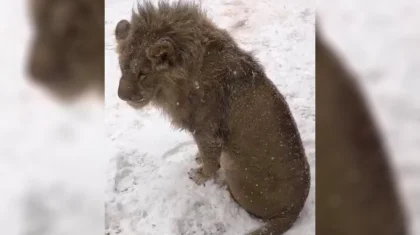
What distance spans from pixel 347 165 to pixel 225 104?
0.34 metres

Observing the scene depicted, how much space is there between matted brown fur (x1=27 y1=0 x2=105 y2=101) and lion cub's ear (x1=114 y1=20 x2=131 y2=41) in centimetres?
4

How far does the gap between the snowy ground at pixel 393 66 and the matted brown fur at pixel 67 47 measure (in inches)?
23.9

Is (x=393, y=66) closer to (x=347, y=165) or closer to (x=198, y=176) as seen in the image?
(x=347, y=165)

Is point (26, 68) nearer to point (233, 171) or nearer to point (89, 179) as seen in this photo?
point (89, 179)

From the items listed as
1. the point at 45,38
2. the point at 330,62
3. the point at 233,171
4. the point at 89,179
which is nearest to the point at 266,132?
the point at 233,171

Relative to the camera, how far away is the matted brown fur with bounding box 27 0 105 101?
109cm

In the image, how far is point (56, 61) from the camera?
1105 millimetres

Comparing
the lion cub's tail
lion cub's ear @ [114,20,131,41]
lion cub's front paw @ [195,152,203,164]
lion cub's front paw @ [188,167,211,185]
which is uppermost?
lion cub's ear @ [114,20,131,41]

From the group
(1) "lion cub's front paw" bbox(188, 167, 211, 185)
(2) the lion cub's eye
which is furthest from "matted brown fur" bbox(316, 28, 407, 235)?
(2) the lion cub's eye

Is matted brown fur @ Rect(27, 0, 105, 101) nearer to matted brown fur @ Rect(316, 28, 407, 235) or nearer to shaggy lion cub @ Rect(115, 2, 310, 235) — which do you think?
shaggy lion cub @ Rect(115, 2, 310, 235)

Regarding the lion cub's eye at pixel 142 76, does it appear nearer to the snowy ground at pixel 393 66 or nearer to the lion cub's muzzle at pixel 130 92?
the lion cub's muzzle at pixel 130 92

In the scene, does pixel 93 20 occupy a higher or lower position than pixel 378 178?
higher

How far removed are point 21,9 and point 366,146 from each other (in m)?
0.91

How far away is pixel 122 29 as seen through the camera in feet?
3.62
